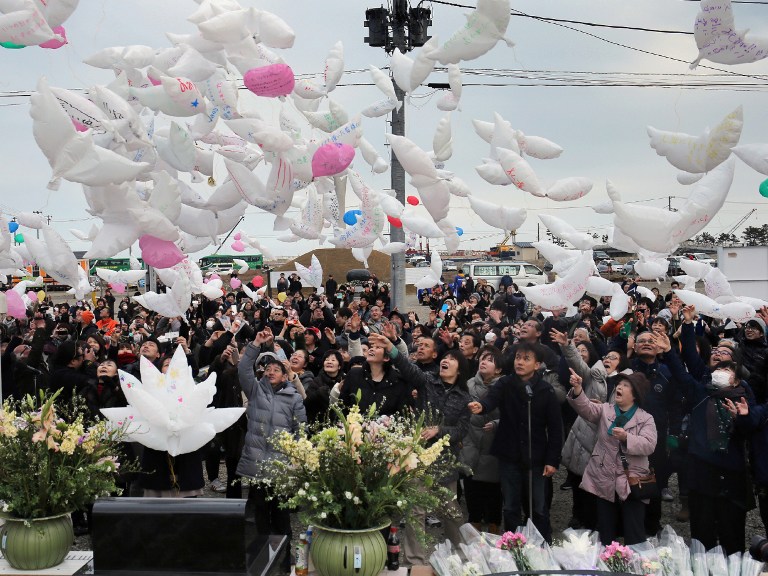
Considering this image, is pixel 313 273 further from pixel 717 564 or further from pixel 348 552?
pixel 717 564

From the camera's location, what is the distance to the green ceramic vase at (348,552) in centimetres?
321

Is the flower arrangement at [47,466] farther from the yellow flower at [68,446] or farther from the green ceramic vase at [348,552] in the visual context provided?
the green ceramic vase at [348,552]

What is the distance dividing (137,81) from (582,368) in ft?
12.5

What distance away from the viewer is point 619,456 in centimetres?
452

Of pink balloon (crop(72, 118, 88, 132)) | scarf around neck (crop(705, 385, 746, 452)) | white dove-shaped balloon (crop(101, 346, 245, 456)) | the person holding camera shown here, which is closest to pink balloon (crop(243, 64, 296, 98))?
pink balloon (crop(72, 118, 88, 132))

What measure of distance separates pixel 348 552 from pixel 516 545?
0.70 metres

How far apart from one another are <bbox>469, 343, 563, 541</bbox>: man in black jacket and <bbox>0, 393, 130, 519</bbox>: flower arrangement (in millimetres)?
2229

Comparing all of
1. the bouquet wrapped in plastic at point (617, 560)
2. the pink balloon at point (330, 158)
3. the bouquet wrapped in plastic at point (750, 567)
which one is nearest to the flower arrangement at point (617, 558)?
the bouquet wrapped in plastic at point (617, 560)

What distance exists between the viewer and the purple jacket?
4398mm

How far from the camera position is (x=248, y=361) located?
5242 millimetres

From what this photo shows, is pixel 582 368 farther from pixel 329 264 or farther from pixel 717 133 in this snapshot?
pixel 329 264

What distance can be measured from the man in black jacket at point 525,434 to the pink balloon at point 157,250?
2214mm

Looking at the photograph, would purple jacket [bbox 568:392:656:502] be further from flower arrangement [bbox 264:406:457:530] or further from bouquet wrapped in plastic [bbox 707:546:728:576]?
flower arrangement [bbox 264:406:457:530]

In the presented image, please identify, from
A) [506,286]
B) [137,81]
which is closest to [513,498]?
[137,81]
